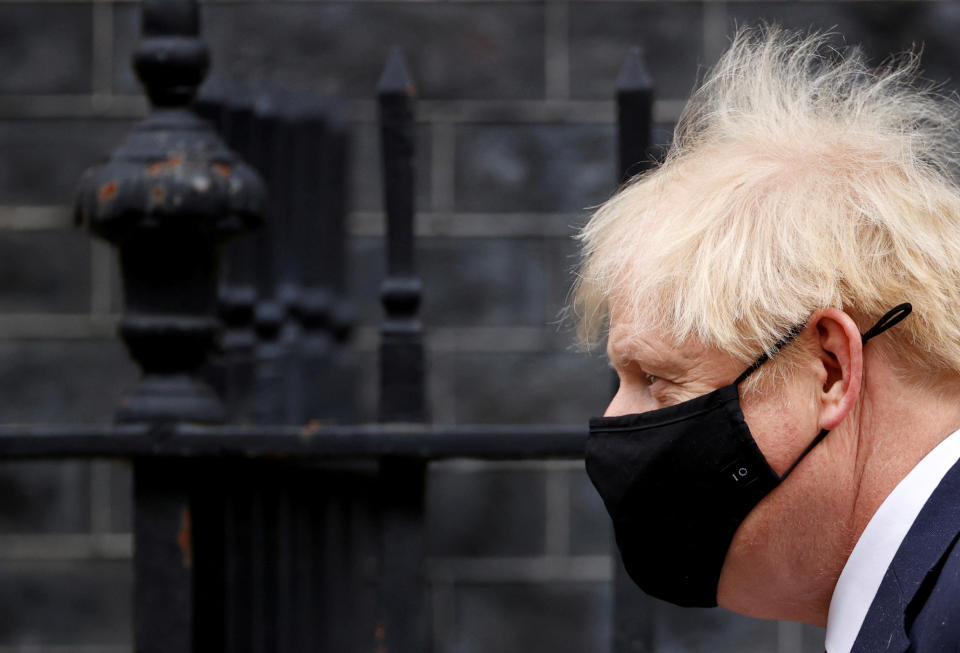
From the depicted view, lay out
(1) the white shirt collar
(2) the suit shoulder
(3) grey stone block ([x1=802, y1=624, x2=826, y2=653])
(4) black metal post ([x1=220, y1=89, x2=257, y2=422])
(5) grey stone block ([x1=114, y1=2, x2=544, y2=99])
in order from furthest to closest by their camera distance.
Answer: (5) grey stone block ([x1=114, y1=2, x2=544, y2=99]), (3) grey stone block ([x1=802, y1=624, x2=826, y2=653]), (4) black metal post ([x1=220, y1=89, x2=257, y2=422]), (1) the white shirt collar, (2) the suit shoulder

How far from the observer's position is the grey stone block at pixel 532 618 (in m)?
4.02

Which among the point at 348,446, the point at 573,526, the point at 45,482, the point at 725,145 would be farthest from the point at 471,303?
the point at 725,145

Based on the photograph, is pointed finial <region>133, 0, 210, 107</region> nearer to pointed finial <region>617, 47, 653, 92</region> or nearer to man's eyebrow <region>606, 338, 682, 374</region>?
pointed finial <region>617, 47, 653, 92</region>

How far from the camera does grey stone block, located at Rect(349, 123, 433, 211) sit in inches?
161

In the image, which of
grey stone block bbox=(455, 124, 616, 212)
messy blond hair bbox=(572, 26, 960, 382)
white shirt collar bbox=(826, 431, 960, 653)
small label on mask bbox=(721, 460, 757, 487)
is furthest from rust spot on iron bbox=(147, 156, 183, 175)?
grey stone block bbox=(455, 124, 616, 212)

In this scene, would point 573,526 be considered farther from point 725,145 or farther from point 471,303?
point 725,145

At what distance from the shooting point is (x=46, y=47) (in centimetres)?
410

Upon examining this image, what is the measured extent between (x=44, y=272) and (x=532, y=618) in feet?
7.18

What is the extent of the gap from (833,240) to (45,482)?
11.0 feet

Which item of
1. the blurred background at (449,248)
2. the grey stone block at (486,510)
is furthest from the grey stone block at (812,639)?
the grey stone block at (486,510)

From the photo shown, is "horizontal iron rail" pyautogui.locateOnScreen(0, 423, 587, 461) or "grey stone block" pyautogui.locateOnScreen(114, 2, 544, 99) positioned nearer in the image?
"horizontal iron rail" pyautogui.locateOnScreen(0, 423, 587, 461)

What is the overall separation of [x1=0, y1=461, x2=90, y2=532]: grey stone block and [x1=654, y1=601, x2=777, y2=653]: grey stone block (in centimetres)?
211

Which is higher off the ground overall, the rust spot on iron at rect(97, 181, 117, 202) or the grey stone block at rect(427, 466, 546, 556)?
the rust spot on iron at rect(97, 181, 117, 202)

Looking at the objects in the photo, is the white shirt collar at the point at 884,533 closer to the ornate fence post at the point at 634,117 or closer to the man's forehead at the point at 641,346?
the man's forehead at the point at 641,346
